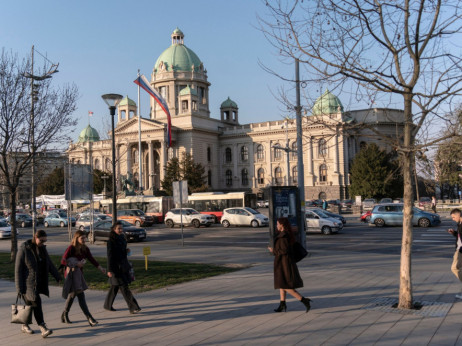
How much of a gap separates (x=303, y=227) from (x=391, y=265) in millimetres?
4410

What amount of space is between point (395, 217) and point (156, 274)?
2192 cm

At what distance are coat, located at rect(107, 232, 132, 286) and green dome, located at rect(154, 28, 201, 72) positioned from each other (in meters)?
91.5

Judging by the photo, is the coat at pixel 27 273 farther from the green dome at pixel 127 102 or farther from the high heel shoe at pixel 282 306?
the green dome at pixel 127 102

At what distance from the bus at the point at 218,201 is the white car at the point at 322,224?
16425 millimetres

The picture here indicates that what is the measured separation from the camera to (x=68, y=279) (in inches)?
313

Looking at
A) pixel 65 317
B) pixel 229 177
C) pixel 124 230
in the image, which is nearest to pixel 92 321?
pixel 65 317

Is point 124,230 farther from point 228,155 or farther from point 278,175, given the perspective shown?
point 228,155

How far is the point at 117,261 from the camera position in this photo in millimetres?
8633

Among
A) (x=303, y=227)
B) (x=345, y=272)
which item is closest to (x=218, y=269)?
(x=345, y=272)

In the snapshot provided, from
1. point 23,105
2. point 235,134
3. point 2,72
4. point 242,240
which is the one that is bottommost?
point 242,240

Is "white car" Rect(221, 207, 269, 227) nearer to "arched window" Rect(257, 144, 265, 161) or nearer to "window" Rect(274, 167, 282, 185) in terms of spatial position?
"window" Rect(274, 167, 282, 185)

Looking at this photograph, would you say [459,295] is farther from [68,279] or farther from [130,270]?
[68,279]

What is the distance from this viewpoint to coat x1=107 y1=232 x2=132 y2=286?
8.53 meters

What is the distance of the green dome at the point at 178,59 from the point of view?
97750 millimetres
